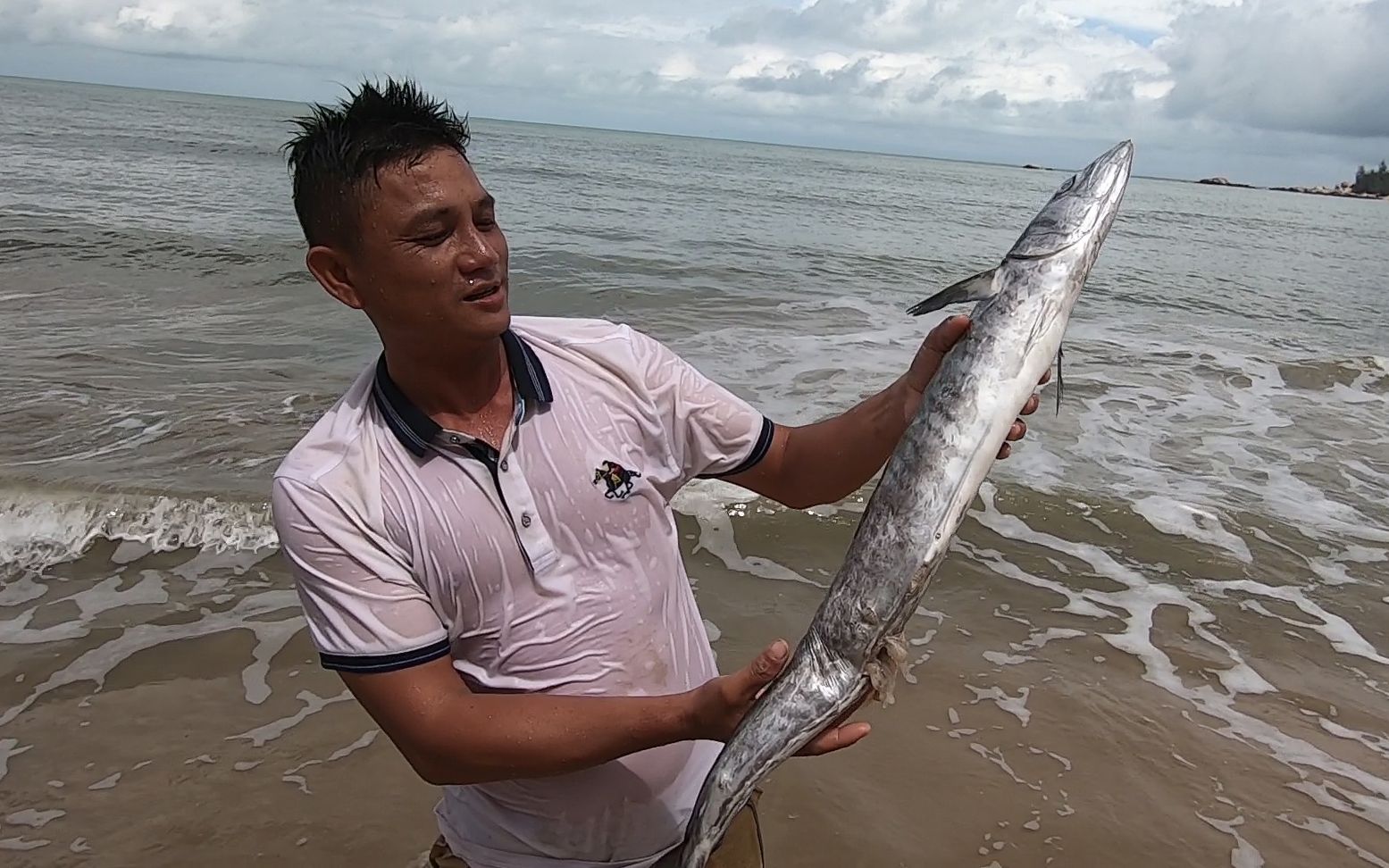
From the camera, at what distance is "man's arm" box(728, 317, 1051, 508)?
7.89 feet

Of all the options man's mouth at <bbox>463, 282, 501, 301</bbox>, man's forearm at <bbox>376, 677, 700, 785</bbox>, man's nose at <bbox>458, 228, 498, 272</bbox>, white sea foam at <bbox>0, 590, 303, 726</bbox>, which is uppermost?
man's nose at <bbox>458, 228, 498, 272</bbox>

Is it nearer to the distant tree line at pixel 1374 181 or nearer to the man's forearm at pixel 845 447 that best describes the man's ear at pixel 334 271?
the man's forearm at pixel 845 447

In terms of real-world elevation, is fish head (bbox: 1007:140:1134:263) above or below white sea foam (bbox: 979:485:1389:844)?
above

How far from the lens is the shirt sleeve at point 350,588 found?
1.81m

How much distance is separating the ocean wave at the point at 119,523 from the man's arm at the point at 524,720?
480 centimetres

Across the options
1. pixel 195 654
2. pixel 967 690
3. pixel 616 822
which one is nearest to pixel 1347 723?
pixel 967 690

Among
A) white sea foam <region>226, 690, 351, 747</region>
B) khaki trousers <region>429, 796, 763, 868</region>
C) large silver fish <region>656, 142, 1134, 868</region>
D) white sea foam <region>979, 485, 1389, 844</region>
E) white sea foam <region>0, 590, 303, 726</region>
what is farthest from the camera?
white sea foam <region>0, 590, 303, 726</region>

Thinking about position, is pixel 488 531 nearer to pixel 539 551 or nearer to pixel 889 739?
pixel 539 551

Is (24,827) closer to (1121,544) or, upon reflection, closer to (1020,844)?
(1020,844)

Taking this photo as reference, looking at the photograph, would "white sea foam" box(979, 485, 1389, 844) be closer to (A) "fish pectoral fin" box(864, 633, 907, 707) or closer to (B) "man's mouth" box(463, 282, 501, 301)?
(A) "fish pectoral fin" box(864, 633, 907, 707)

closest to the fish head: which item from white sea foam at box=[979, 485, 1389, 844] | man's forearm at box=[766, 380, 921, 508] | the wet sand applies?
man's forearm at box=[766, 380, 921, 508]

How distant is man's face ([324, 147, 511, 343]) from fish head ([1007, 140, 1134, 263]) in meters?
1.33

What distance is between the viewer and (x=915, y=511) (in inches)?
87.2

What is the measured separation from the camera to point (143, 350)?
9.96m
